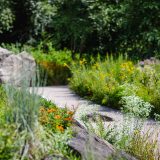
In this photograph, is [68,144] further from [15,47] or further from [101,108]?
[15,47]

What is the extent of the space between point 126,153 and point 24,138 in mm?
1681

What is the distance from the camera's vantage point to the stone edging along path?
7824 millimetres

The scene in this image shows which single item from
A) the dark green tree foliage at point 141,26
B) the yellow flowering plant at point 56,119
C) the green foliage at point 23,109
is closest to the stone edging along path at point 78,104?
the yellow flowering plant at point 56,119

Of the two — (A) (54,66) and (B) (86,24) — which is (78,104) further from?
(B) (86,24)

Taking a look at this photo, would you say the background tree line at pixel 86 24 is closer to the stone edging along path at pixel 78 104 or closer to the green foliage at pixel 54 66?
the green foliage at pixel 54 66

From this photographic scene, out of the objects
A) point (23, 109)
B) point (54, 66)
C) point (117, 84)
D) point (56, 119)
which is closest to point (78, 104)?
point (56, 119)

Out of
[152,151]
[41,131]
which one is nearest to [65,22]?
[152,151]

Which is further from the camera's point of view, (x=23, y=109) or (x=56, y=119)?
(x=56, y=119)

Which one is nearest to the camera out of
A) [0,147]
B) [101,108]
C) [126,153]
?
[0,147]

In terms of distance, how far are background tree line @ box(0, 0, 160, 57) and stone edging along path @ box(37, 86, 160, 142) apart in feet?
10.4

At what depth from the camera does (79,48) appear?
16594 mm

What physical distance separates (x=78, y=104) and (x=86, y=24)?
9198 mm

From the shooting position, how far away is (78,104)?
732cm

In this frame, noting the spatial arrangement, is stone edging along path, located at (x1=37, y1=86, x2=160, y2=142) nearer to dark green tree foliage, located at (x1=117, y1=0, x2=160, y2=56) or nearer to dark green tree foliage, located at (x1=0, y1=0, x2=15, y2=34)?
dark green tree foliage, located at (x1=117, y1=0, x2=160, y2=56)
